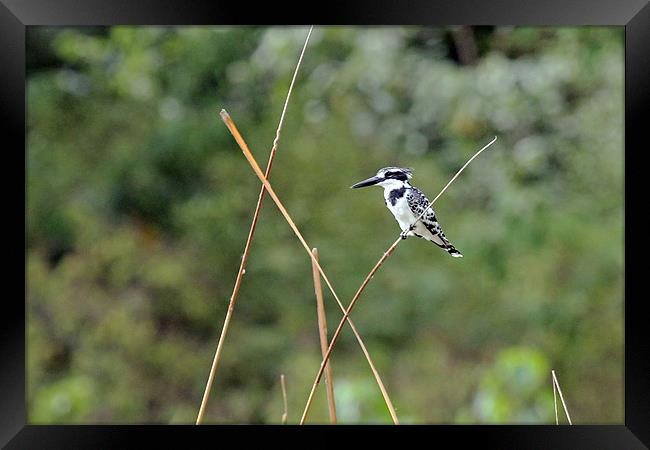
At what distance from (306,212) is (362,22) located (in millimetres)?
3078

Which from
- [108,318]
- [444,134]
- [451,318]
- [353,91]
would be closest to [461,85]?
[444,134]

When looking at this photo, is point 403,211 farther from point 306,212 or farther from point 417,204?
point 306,212

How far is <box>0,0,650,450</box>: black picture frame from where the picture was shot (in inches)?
48.2

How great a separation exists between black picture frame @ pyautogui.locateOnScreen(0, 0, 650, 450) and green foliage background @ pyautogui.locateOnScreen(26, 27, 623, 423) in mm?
2652

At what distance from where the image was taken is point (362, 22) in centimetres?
122

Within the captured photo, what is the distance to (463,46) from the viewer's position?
4.52 m

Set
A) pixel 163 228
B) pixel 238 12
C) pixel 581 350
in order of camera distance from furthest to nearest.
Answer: pixel 163 228, pixel 581 350, pixel 238 12

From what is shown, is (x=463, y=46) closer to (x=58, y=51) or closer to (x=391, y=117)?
(x=391, y=117)

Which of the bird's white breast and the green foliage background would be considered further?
the green foliage background

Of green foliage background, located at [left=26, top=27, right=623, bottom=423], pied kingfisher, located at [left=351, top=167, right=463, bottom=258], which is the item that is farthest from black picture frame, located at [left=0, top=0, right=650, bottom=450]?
green foliage background, located at [left=26, top=27, right=623, bottom=423]

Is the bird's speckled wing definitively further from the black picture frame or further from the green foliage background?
the green foliage background

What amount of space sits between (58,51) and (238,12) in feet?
12.0

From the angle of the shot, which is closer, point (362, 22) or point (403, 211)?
point (362, 22)

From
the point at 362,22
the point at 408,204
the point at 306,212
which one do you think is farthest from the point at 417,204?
the point at 306,212
